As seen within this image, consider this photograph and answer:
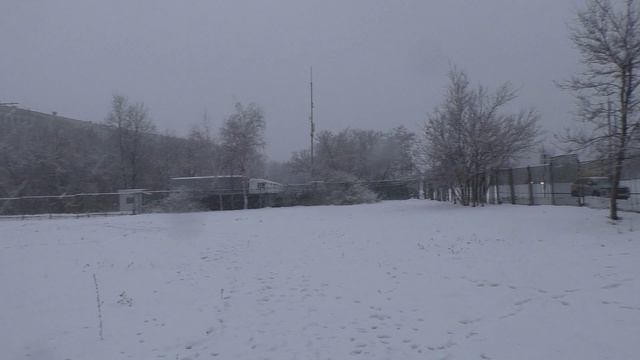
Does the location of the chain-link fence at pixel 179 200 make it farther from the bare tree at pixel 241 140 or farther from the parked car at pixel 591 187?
the parked car at pixel 591 187

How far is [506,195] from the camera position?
26.7m

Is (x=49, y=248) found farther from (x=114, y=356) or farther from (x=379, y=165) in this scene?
(x=379, y=165)

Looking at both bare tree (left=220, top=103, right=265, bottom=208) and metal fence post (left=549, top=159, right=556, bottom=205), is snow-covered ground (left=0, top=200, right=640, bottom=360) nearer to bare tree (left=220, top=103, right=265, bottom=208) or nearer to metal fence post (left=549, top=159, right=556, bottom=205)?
metal fence post (left=549, top=159, right=556, bottom=205)

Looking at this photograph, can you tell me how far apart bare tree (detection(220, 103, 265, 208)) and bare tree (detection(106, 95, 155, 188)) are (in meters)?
13.4

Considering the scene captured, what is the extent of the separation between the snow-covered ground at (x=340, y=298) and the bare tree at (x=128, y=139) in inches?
1578

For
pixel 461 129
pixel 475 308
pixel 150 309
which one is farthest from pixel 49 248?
pixel 461 129

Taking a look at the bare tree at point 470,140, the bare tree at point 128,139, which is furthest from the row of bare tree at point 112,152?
the bare tree at point 470,140

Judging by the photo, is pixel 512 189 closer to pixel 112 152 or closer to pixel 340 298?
pixel 340 298

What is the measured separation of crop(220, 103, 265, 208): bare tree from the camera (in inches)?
1753

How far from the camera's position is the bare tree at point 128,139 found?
5272 centimetres

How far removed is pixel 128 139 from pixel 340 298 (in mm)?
50989

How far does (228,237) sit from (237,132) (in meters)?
29.2

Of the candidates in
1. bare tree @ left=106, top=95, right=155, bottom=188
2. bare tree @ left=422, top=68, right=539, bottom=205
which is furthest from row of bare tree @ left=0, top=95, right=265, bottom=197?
bare tree @ left=422, top=68, right=539, bottom=205

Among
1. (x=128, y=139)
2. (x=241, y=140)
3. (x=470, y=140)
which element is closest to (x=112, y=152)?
(x=128, y=139)
